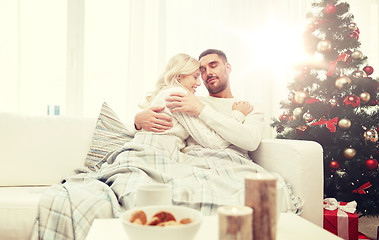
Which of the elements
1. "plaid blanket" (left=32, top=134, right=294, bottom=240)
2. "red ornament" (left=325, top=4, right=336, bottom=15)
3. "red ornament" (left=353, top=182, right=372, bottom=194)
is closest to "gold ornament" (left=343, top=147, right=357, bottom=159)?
"red ornament" (left=353, top=182, right=372, bottom=194)

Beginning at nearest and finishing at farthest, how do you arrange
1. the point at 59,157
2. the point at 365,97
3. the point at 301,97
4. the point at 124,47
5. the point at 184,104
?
the point at 184,104 → the point at 59,157 → the point at 365,97 → the point at 301,97 → the point at 124,47

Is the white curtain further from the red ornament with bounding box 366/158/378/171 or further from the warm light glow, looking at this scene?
the red ornament with bounding box 366/158/378/171

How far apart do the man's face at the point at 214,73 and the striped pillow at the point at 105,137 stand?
2.06 ft

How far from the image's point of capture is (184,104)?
63.9 inches

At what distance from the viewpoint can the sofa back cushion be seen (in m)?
1.67

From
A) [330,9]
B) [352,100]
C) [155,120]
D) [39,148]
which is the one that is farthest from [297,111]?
[39,148]

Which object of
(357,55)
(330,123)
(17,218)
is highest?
(357,55)

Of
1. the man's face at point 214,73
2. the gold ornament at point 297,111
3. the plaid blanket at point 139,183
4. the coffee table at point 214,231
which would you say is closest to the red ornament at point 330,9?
the gold ornament at point 297,111

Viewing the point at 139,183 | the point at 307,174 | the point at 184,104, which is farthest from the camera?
the point at 184,104

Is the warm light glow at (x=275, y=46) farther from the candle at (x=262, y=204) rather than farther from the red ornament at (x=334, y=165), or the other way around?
the candle at (x=262, y=204)

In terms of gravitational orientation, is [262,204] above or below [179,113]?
below

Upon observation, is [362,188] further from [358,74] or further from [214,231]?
[214,231]

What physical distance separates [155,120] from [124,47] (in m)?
1.24

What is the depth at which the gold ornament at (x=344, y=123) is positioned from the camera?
191cm
